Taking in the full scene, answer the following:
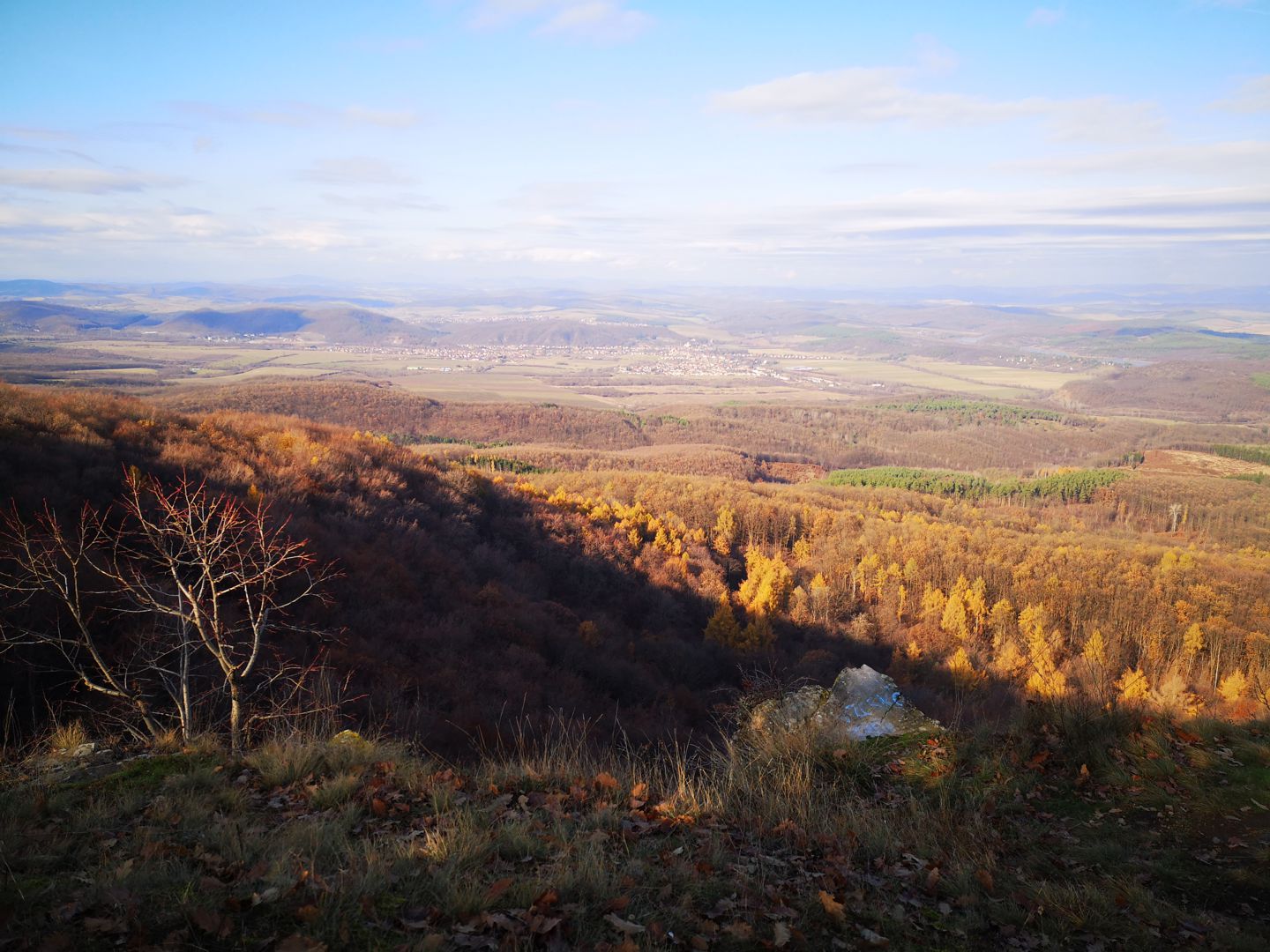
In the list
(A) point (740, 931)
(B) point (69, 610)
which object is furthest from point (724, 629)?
(A) point (740, 931)

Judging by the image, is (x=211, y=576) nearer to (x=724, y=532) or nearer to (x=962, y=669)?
(x=962, y=669)

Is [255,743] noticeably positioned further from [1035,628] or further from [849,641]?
[1035,628]

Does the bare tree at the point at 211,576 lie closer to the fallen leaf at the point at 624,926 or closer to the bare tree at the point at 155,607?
the bare tree at the point at 155,607

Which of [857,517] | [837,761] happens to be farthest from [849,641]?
[837,761]

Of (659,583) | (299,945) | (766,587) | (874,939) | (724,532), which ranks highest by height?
(299,945)

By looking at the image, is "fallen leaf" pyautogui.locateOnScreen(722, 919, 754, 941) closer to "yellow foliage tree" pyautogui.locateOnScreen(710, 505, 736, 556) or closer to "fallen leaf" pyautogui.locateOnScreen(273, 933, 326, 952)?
"fallen leaf" pyautogui.locateOnScreen(273, 933, 326, 952)

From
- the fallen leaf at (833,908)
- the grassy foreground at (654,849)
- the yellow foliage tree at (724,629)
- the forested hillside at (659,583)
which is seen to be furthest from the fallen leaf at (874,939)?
the yellow foliage tree at (724,629)
